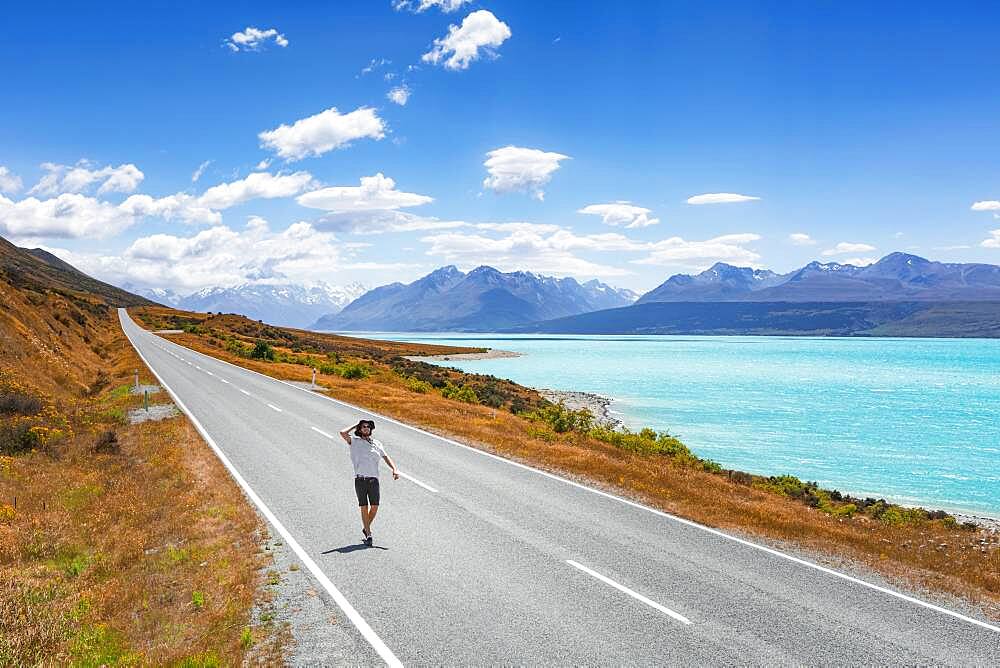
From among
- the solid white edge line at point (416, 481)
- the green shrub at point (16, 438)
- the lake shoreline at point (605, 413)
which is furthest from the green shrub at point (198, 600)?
the lake shoreline at point (605, 413)

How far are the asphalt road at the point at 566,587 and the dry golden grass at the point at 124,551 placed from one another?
1.30 meters

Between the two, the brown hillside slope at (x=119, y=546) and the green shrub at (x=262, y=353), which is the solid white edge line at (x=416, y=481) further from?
the green shrub at (x=262, y=353)

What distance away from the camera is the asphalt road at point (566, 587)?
7941 mm

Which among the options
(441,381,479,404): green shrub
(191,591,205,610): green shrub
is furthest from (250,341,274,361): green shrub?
(191,591,205,610): green shrub

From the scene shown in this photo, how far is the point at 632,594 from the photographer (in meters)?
9.63

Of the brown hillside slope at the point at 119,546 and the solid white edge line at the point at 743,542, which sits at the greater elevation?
the brown hillside slope at the point at 119,546

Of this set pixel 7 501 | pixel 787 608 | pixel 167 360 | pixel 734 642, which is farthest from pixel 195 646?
pixel 167 360

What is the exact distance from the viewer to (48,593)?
32.0ft

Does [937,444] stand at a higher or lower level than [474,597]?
lower

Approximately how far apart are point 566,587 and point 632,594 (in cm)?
103

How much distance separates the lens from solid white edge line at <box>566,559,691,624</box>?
888cm

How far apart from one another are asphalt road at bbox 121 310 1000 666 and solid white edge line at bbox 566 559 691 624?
3cm

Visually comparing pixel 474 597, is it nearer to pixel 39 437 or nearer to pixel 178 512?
pixel 178 512

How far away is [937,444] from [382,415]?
3978 centimetres
